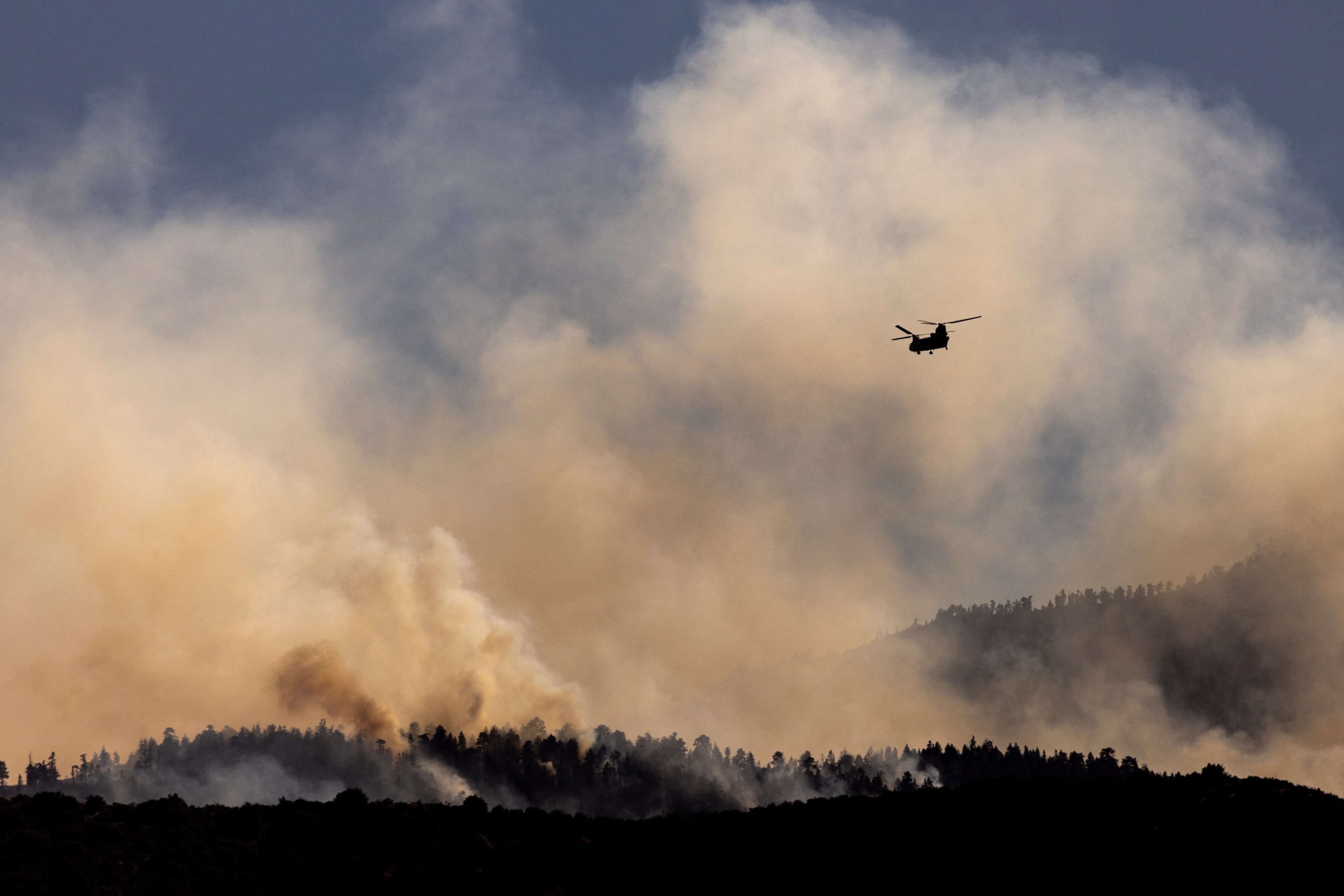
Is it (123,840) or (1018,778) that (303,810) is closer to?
(123,840)

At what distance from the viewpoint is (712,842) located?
64938 millimetres

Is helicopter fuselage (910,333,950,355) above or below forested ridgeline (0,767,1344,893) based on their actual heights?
above

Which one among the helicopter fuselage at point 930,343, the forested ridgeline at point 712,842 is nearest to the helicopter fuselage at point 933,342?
the helicopter fuselage at point 930,343

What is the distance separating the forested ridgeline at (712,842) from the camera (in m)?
54.8

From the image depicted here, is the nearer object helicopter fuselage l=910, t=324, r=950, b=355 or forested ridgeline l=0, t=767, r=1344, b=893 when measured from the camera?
forested ridgeline l=0, t=767, r=1344, b=893

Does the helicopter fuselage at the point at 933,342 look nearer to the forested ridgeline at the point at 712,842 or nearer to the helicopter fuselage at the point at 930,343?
the helicopter fuselage at the point at 930,343

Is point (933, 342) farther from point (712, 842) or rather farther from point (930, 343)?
point (712, 842)

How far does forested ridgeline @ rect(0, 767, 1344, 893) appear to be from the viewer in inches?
2159

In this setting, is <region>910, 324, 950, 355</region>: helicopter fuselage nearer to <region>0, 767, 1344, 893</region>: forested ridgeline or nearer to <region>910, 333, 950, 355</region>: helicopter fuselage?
<region>910, 333, 950, 355</region>: helicopter fuselage

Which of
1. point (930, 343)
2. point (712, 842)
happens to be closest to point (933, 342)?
point (930, 343)

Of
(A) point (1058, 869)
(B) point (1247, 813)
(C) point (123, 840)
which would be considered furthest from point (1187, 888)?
(C) point (123, 840)

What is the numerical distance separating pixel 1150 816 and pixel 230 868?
44.6 metres

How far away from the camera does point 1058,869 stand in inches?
2206

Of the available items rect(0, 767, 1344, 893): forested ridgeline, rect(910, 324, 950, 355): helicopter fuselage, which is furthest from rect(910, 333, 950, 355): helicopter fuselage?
rect(0, 767, 1344, 893): forested ridgeline
